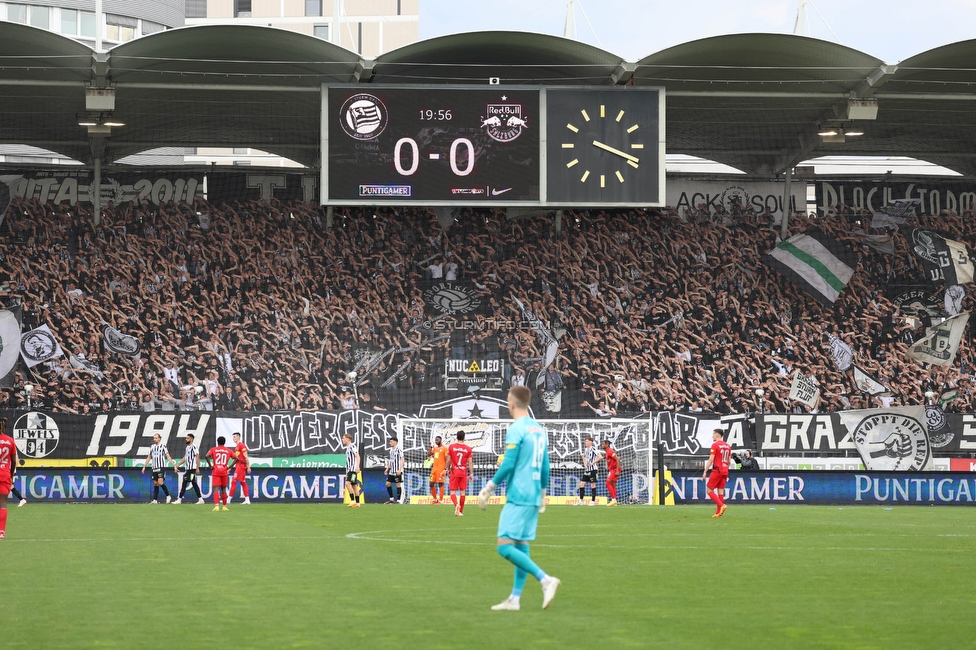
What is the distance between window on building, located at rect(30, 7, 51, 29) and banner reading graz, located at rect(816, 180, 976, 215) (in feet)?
169

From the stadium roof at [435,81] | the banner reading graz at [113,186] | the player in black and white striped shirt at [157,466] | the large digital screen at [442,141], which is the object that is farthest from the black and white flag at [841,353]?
the banner reading graz at [113,186]

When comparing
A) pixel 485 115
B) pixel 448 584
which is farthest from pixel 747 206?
pixel 448 584

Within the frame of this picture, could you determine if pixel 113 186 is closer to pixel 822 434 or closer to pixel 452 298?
pixel 452 298

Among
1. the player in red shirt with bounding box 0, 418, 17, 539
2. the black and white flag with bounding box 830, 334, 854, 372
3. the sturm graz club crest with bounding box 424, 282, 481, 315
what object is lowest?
the player in red shirt with bounding box 0, 418, 17, 539

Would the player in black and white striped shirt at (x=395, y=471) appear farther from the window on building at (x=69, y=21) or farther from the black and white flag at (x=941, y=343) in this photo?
the window on building at (x=69, y=21)

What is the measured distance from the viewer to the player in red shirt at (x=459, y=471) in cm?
2661

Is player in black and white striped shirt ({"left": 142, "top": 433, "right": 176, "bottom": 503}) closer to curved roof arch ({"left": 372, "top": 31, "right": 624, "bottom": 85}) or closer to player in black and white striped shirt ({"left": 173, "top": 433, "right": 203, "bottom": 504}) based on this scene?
player in black and white striped shirt ({"left": 173, "top": 433, "right": 203, "bottom": 504})

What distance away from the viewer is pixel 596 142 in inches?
1178

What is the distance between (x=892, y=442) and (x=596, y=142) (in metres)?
12.9

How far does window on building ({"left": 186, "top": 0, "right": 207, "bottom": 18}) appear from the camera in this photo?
88.2 m

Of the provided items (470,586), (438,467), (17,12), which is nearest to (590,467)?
(438,467)

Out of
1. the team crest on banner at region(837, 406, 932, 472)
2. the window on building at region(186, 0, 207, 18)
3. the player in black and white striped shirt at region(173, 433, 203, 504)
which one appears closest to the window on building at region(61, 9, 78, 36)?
the window on building at region(186, 0, 207, 18)

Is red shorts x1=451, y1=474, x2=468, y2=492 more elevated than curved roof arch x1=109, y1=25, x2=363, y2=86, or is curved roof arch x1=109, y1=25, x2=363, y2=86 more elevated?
curved roof arch x1=109, y1=25, x2=363, y2=86

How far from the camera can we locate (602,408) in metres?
35.6
